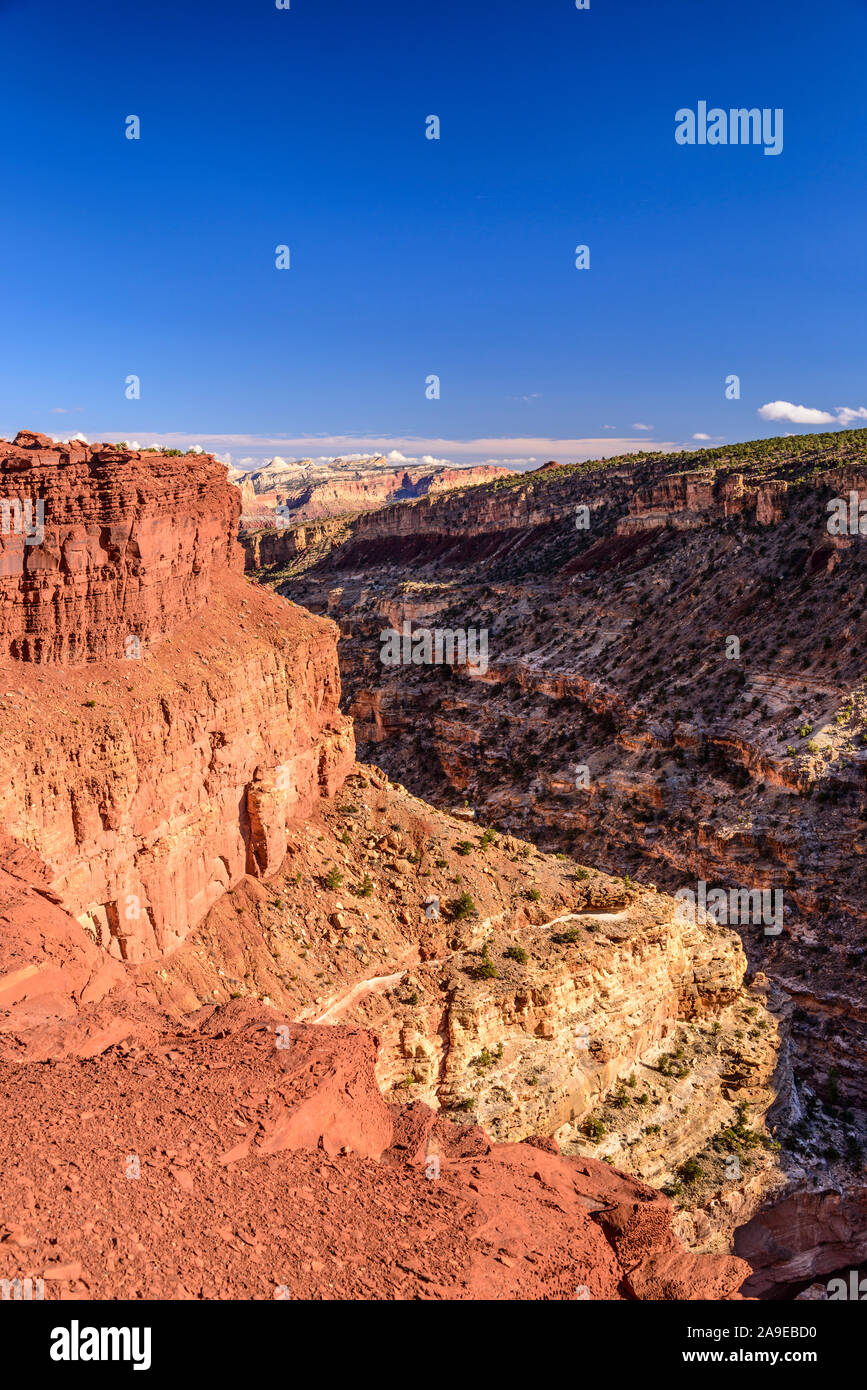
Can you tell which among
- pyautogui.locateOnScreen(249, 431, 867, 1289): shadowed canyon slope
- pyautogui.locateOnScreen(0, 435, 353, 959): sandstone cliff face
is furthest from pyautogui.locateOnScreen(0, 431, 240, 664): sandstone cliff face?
pyautogui.locateOnScreen(249, 431, 867, 1289): shadowed canyon slope

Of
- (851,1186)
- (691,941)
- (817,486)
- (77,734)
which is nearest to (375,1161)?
(77,734)

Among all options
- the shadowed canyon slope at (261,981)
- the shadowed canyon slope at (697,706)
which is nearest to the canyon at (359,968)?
the shadowed canyon slope at (261,981)

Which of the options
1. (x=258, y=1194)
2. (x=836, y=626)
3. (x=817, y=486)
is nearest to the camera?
(x=258, y=1194)

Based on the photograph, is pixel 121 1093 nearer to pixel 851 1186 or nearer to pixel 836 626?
pixel 851 1186

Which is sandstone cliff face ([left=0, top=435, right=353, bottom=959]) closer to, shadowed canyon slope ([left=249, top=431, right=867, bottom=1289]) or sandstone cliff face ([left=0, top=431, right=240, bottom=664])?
sandstone cliff face ([left=0, top=431, right=240, bottom=664])

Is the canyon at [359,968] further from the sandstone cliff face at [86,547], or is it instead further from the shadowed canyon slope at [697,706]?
the shadowed canyon slope at [697,706]

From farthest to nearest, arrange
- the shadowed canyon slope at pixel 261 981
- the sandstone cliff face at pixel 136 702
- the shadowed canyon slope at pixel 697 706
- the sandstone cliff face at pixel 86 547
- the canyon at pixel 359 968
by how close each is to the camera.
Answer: the shadowed canyon slope at pixel 697 706
the sandstone cliff face at pixel 86 547
the sandstone cliff face at pixel 136 702
the canyon at pixel 359 968
the shadowed canyon slope at pixel 261 981
